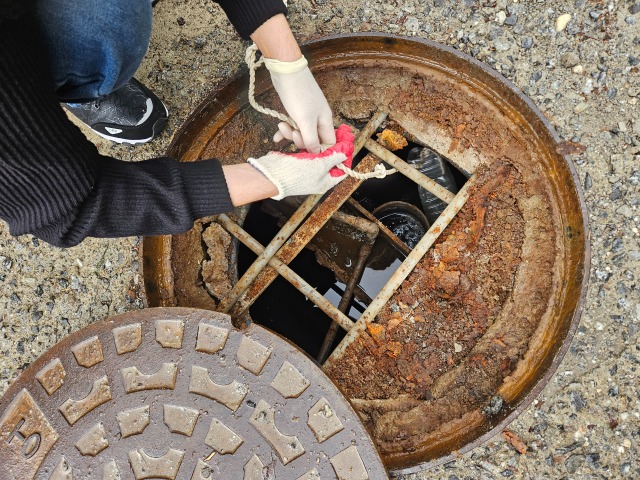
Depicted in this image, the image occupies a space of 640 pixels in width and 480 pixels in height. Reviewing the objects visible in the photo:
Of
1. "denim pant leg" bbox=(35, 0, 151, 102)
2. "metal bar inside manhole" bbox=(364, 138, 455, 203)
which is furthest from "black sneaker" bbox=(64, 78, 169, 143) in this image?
"metal bar inside manhole" bbox=(364, 138, 455, 203)

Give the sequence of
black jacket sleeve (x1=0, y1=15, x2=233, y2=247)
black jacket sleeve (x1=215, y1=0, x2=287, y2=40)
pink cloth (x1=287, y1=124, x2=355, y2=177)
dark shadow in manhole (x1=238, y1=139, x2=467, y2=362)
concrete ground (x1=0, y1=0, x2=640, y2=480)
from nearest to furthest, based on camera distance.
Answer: black jacket sleeve (x1=0, y1=15, x2=233, y2=247), black jacket sleeve (x1=215, y1=0, x2=287, y2=40), pink cloth (x1=287, y1=124, x2=355, y2=177), concrete ground (x1=0, y1=0, x2=640, y2=480), dark shadow in manhole (x1=238, y1=139, x2=467, y2=362)

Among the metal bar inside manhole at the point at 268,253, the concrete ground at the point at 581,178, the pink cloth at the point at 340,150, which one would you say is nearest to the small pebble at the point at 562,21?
the concrete ground at the point at 581,178

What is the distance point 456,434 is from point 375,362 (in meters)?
0.37

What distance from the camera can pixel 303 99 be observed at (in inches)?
58.1

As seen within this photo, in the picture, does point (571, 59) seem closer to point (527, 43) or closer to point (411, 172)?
point (527, 43)

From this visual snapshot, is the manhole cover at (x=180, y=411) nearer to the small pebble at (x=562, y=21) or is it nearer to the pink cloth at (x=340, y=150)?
the pink cloth at (x=340, y=150)

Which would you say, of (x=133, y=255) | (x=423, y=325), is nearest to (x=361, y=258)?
(x=423, y=325)

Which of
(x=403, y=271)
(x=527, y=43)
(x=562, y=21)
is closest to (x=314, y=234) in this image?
(x=403, y=271)

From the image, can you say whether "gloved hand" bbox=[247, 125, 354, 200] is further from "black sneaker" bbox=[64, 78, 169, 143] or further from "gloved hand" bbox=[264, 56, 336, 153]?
"black sneaker" bbox=[64, 78, 169, 143]

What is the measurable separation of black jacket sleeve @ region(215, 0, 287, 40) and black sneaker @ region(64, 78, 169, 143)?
0.55 meters

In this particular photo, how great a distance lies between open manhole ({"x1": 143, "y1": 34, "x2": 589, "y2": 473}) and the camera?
5.59 ft

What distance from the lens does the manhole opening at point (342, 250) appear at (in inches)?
88.9

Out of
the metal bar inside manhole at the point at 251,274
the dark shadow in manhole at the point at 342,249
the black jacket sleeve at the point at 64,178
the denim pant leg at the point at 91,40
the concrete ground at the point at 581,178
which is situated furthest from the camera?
the dark shadow in manhole at the point at 342,249

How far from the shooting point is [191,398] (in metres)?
1.47
